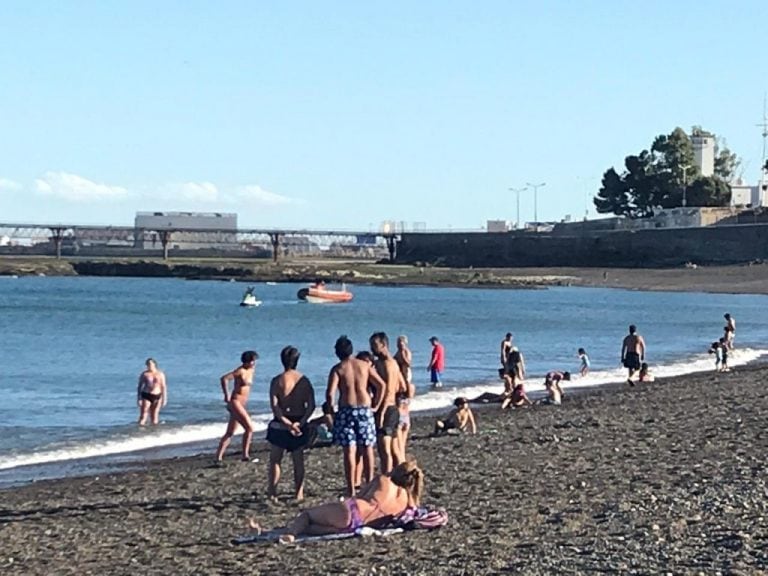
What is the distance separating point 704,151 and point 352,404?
441 feet

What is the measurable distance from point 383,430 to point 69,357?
32266 millimetres

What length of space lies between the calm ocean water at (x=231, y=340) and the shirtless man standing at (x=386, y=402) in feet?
21.5

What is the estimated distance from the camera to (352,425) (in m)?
13.9

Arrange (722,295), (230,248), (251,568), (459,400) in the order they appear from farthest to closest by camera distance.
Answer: (230,248)
(722,295)
(459,400)
(251,568)

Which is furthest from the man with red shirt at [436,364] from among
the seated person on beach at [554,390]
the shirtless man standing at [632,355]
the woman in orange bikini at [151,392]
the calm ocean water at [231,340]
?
the woman in orange bikini at [151,392]

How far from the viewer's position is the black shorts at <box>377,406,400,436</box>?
1461cm

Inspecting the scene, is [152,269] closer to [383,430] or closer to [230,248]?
[230,248]

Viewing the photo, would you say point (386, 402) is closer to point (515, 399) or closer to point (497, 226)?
point (515, 399)

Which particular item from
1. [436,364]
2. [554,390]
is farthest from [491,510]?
[436,364]

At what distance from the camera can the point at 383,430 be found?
576 inches

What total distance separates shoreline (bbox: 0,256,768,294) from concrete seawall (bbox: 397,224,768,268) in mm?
1701

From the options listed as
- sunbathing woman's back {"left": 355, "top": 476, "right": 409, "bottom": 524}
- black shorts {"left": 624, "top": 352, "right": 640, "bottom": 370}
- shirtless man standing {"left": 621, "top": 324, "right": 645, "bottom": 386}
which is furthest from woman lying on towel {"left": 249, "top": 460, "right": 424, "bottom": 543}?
black shorts {"left": 624, "top": 352, "right": 640, "bottom": 370}

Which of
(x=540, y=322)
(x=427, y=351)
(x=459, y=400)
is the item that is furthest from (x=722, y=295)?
(x=459, y=400)

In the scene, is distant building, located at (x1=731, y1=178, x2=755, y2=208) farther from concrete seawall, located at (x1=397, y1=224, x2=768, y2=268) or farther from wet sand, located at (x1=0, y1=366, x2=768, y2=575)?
wet sand, located at (x1=0, y1=366, x2=768, y2=575)
